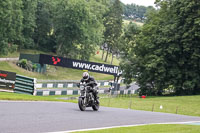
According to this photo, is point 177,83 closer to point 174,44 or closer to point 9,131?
point 174,44

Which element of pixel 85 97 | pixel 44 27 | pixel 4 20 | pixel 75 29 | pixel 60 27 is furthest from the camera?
pixel 44 27

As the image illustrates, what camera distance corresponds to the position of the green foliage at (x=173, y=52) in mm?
46438

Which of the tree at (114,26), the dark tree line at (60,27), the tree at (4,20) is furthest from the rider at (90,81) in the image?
the tree at (114,26)

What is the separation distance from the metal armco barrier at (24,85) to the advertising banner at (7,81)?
607mm

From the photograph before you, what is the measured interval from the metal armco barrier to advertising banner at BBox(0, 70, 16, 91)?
61 centimetres

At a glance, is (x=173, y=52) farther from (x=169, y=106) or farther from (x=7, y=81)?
(x=7, y=81)

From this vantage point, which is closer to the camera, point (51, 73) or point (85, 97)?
point (85, 97)

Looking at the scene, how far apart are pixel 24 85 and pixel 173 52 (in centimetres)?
2253

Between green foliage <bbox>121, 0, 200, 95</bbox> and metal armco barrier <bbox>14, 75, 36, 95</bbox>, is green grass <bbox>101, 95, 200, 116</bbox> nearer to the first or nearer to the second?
metal armco barrier <bbox>14, 75, 36, 95</bbox>

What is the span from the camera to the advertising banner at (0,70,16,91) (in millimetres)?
28125

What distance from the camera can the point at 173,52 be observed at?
48.5 m

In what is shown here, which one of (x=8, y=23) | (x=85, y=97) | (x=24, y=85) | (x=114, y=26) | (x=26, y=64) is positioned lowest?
(x=85, y=97)

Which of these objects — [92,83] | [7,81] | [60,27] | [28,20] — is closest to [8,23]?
[28,20]

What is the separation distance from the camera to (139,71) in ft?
179
